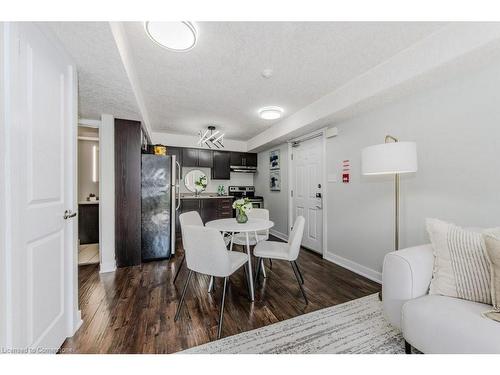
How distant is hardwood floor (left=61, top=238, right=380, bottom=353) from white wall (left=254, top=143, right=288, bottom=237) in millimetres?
1623

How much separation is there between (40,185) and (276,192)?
3.92 m

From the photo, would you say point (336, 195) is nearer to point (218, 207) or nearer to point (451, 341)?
point (451, 341)

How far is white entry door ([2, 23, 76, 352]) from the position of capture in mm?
934

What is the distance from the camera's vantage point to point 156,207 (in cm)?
301

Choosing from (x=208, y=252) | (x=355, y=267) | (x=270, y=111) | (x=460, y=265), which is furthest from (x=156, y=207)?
(x=460, y=265)

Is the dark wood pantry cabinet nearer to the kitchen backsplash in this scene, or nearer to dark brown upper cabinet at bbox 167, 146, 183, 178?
dark brown upper cabinet at bbox 167, 146, 183, 178

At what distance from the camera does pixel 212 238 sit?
59.5 inches

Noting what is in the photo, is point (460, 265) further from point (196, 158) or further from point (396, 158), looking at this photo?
point (196, 158)

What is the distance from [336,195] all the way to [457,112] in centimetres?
156

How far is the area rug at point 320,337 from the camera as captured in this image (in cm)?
133

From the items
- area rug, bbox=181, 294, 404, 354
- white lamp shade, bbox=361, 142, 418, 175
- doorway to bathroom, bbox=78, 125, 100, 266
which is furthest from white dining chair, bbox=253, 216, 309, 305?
doorway to bathroom, bbox=78, 125, 100, 266
